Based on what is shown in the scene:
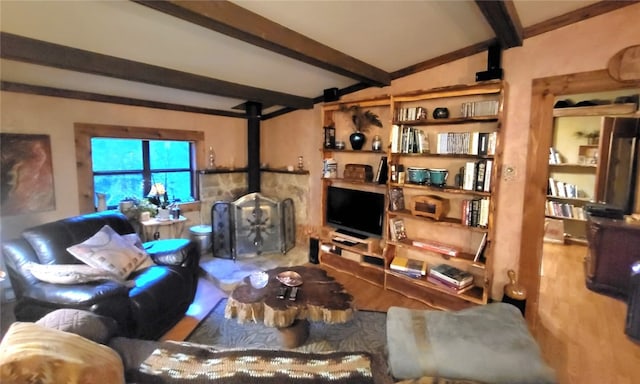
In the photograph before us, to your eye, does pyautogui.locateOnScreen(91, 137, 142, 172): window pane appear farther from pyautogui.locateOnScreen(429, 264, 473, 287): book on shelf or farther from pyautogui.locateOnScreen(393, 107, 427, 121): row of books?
pyautogui.locateOnScreen(429, 264, 473, 287): book on shelf

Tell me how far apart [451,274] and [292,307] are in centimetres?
167

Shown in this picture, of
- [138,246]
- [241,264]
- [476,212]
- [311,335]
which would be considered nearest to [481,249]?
[476,212]

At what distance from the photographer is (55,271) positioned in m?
2.09

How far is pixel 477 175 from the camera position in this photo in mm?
2766

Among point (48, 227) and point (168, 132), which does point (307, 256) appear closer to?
point (168, 132)

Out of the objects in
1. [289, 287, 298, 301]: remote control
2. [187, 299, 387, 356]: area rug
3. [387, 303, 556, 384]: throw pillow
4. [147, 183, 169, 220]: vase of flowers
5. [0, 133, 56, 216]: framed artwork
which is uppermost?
[0, 133, 56, 216]: framed artwork

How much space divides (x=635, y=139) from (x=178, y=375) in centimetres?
601

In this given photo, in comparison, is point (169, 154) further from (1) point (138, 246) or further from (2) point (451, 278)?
(2) point (451, 278)

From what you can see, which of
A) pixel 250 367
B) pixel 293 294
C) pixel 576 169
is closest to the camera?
pixel 250 367

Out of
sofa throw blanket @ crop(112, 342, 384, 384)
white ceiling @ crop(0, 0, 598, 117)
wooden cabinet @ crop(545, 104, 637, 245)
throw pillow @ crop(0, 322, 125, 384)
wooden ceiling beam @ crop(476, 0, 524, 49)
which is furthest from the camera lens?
wooden cabinet @ crop(545, 104, 637, 245)

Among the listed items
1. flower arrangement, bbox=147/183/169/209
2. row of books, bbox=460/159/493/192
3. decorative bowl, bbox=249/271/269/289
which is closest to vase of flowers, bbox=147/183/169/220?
flower arrangement, bbox=147/183/169/209

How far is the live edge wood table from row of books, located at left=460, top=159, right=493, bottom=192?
4.94 ft

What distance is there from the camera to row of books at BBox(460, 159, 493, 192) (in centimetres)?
Result: 270

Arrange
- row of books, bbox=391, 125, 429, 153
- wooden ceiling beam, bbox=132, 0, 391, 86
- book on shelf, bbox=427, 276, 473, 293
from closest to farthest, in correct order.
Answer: wooden ceiling beam, bbox=132, 0, 391, 86 → book on shelf, bbox=427, 276, 473, 293 → row of books, bbox=391, 125, 429, 153
